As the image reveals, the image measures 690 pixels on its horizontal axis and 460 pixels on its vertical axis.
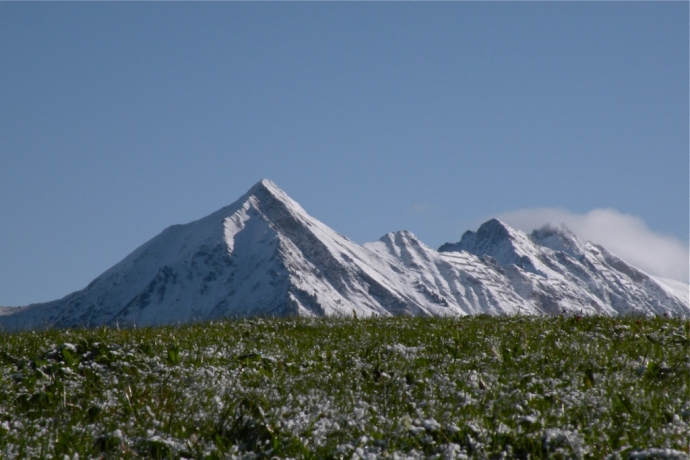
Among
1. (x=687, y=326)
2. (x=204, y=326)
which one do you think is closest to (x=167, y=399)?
(x=204, y=326)

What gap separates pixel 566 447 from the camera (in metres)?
7.30

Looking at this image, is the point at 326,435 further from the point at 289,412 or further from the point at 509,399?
the point at 509,399

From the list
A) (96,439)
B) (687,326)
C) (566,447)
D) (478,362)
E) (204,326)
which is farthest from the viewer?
(204,326)

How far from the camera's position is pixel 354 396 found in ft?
30.7

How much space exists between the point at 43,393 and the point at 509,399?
18.4ft

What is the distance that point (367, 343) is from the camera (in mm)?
12703

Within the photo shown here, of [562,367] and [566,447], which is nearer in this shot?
[566,447]

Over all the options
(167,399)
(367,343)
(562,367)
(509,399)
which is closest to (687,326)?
(562,367)

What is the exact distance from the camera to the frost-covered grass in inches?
300

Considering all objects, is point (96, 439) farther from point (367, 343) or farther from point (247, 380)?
point (367, 343)

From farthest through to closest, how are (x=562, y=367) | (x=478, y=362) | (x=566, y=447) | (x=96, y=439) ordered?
(x=478, y=362) → (x=562, y=367) → (x=96, y=439) → (x=566, y=447)

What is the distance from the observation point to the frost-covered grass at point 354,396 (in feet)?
25.0

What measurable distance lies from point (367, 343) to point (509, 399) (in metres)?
4.26

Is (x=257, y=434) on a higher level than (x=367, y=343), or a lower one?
lower
